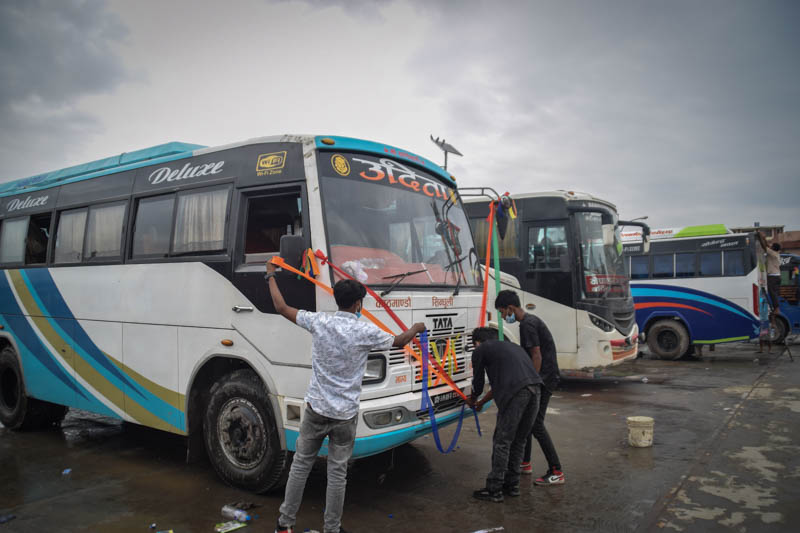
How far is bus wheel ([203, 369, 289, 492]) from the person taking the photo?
4691mm

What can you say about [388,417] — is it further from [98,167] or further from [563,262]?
[563,262]

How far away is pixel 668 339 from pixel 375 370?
12.9 metres

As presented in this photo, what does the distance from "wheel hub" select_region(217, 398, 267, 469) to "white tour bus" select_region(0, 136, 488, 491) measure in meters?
0.01

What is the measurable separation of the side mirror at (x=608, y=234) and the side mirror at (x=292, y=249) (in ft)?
24.1

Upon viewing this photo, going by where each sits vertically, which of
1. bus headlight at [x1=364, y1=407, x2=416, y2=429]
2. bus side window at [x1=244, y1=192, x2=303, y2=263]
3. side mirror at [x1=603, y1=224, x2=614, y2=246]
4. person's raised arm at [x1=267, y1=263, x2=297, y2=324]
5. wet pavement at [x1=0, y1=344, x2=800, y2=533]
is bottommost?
wet pavement at [x1=0, y1=344, x2=800, y2=533]

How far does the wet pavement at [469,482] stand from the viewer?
4.38m

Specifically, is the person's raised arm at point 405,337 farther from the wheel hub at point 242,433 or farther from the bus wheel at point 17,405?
the bus wheel at point 17,405

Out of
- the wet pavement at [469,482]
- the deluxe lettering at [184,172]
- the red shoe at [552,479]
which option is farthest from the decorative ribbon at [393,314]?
the deluxe lettering at [184,172]

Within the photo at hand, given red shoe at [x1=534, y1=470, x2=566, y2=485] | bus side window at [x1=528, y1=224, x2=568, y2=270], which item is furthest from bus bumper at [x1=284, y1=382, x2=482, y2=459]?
bus side window at [x1=528, y1=224, x2=568, y2=270]

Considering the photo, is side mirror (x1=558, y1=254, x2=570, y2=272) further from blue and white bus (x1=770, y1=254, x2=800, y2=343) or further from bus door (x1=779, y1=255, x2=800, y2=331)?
bus door (x1=779, y1=255, x2=800, y2=331)

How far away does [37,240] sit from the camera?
7410 millimetres

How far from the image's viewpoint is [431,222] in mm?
5652

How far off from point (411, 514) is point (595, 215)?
740 cm

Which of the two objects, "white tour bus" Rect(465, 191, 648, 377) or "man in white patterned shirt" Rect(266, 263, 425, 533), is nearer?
"man in white patterned shirt" Rect(266, 263, 425, 533)
